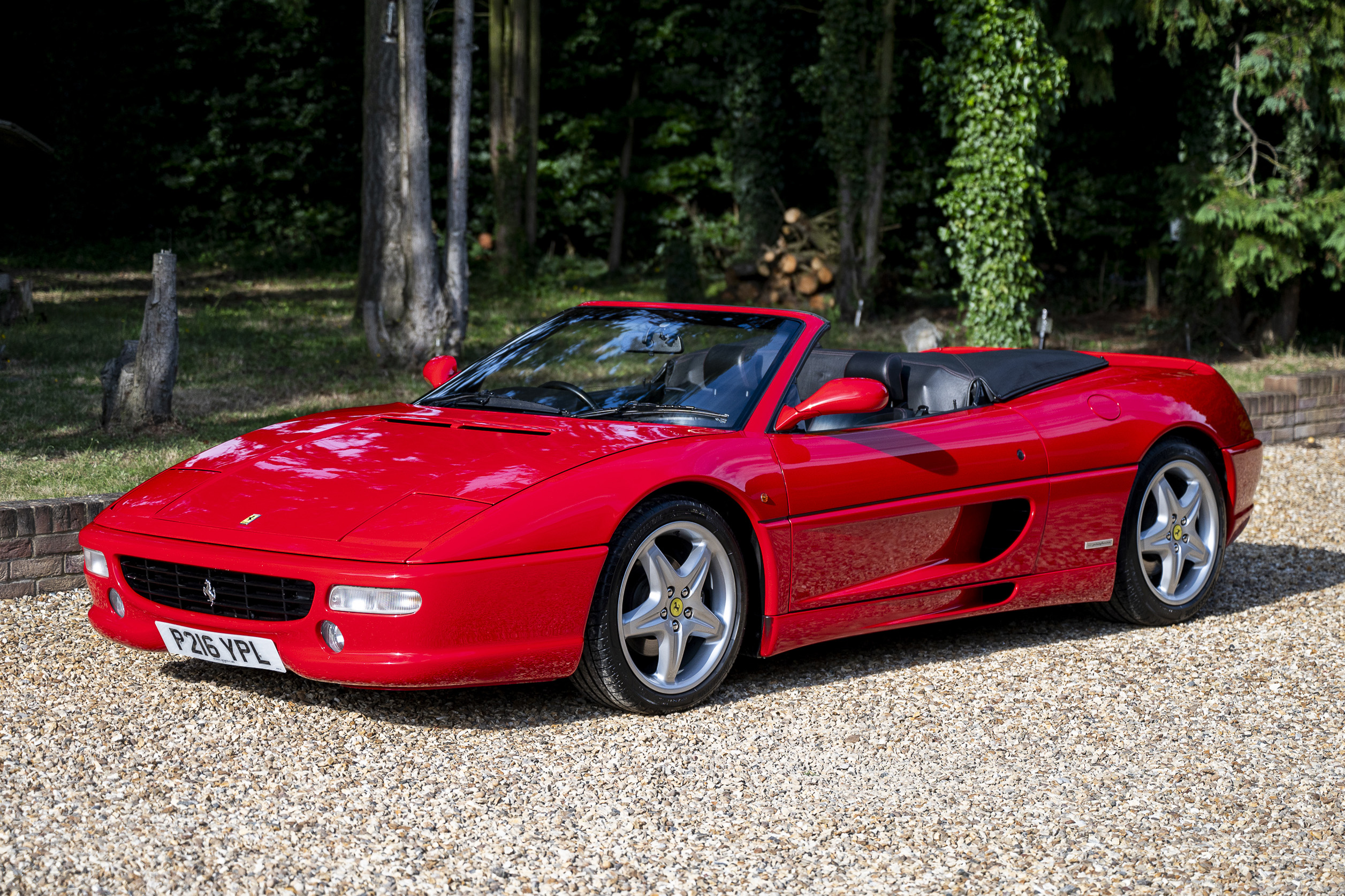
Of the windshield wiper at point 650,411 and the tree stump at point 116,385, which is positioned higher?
the windshield wiper at point 650,411

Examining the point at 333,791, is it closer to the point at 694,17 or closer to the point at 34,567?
the point at 34,567

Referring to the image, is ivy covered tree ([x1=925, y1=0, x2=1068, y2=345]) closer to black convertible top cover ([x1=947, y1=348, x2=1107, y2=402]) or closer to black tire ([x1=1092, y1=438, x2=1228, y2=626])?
black convertible top cover ([x1=947, y1=348, x2=1107, y2=402])

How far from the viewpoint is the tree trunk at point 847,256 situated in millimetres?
18312

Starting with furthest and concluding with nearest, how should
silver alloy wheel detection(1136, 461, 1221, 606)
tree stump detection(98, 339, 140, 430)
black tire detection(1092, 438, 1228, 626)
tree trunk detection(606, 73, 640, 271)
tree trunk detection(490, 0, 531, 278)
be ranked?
tree trunk detection(606, 73, 640, 271)
tree trunk detection(490, 0, 531, 278)
tree stump detection(98, 339, 140, 430)
silver alloy wheel detection(1136, 461, 1221, 606)
black tire detection(1092, 438, 1228, 626)

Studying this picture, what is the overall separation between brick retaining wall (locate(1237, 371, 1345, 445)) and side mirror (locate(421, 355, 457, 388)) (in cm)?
717

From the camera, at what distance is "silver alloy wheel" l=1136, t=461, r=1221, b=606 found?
19.2 feet

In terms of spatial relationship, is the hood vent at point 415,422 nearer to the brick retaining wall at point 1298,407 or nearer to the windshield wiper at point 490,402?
the windshield wiper at point 490,402

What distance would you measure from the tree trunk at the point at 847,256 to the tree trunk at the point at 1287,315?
5.16 meters

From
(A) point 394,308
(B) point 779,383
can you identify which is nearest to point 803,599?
(B) point 779,383

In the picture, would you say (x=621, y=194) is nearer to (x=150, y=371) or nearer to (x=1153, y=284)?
(x=1153, y=284)

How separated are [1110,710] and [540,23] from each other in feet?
74.0

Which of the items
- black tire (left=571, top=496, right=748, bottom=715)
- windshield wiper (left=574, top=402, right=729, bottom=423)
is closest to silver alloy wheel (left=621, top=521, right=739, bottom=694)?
black tire (left=571, top=496, right=748, bottom=715)

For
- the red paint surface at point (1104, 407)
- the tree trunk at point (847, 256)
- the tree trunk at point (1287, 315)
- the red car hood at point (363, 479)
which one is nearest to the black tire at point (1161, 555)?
the red paint surface at point (1104, 407)

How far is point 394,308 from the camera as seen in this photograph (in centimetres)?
1327
